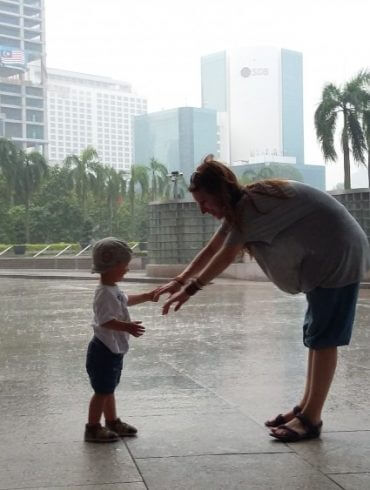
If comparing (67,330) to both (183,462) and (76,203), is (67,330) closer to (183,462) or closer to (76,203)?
(183,462)

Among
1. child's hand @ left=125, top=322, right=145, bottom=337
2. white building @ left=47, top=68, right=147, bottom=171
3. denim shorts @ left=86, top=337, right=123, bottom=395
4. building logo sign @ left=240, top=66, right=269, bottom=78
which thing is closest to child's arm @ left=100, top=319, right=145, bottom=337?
child's hand @ left=125, top=322, right=145, bottom=337

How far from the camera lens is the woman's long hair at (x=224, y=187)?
128 inches

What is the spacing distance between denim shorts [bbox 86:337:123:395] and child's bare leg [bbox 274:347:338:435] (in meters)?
0.83

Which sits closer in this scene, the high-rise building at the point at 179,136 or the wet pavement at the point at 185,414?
the wet pavement at the point at 185,414

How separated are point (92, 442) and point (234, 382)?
70.8 inches

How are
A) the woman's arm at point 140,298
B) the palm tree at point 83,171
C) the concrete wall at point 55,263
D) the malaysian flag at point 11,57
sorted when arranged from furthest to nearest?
1. the malaysian flag at point 11,57
2. the palm tree at point 83,171
3. the concrete wall at point 55,263
4. the woman's arm at point 140,298

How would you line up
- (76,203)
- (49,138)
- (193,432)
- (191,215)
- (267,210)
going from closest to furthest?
(267,210)
(193,432)
(191,215)
(76,203)
(49,138)

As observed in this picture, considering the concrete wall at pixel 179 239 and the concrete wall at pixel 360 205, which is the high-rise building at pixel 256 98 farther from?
the concrete wall at pixel 360 205

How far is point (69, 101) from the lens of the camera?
150125mm

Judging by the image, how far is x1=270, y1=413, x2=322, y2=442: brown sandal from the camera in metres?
3.35

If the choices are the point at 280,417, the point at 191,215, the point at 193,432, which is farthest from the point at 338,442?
the point at 191,215

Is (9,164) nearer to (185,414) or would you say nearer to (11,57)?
(185,414)

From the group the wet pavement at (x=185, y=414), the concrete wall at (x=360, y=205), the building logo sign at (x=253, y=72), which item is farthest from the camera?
the building logo sign at (x=253, y=72)

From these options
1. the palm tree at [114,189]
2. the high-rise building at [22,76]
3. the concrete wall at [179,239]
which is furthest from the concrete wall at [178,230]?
the high-rise building at [22,76]
